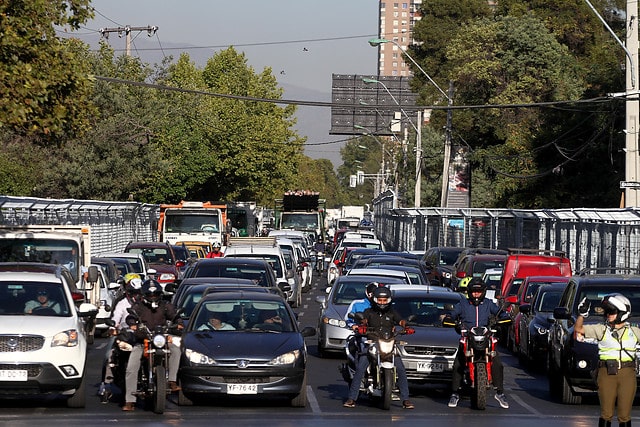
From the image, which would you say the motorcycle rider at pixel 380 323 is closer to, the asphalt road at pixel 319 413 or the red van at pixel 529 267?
the asphalt road at pixel 319 413

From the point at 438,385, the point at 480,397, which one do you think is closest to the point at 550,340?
the point at 438,385

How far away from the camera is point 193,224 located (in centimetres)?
4916

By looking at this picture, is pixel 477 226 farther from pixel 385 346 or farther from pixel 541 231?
pixel 385 346

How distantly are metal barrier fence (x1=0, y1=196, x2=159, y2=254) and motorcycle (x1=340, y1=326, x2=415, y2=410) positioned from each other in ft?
57.0

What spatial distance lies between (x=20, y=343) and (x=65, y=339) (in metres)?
0.52

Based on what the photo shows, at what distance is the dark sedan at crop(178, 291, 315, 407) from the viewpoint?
1534cm

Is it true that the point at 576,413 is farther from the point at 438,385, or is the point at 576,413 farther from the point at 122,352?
the point at 122,352

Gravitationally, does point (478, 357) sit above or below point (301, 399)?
above

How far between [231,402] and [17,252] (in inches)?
338

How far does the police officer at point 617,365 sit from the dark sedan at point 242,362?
4.66 metres

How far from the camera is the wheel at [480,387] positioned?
15.7 meters

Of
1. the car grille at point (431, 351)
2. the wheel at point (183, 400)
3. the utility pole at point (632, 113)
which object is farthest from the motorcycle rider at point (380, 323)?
the utility pole at point (632, 113)

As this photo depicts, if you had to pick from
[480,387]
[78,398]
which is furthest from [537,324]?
[78,398]

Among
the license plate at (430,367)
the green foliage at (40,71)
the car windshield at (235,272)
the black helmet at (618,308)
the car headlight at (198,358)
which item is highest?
the green foliage at (40,71)
